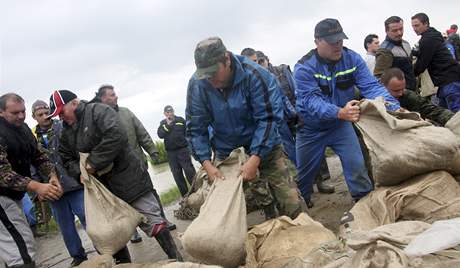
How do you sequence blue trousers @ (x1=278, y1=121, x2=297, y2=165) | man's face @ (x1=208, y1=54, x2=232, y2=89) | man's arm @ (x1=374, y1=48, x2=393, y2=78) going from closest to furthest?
man's face @ (x1=208, y1=54, x2=232, y2=89)
man's arm @ (x1=374, y1=48, x2=393, y2=78)
blue trousers @ (x1=278, y1=121, x2=297, y2=165)

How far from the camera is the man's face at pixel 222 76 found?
311 centimetres

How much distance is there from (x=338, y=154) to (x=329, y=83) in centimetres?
59

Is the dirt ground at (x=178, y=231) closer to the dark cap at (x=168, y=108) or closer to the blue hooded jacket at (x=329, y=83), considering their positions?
the blue hooded jacket at (x=329, y=83)

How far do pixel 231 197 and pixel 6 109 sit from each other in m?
2.43

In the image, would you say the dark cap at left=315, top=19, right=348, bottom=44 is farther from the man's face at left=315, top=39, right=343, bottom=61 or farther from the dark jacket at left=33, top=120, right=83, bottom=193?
the dark jacket at left=33, top=120, right=83, bottom=193

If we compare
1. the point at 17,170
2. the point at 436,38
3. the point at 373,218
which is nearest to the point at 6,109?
the point at 17,170

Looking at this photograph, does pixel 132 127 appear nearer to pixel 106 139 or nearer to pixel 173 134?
pixel 173 134

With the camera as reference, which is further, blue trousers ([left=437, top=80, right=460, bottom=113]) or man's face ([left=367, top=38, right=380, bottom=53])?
man's face ([left=367, top=38, right=380, bottom=53])

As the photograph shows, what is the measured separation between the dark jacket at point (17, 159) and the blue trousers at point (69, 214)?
12.4 inches

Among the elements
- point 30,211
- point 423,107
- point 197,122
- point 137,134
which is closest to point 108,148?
point 197,122

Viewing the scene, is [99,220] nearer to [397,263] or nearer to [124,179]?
[124,179]

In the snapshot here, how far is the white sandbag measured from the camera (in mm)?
1697

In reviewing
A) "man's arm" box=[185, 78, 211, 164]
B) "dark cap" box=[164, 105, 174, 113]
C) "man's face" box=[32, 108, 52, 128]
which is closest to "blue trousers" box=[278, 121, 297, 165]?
"man's arm" box=[185, 78, 211, 164]

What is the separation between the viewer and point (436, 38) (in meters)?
5.28
